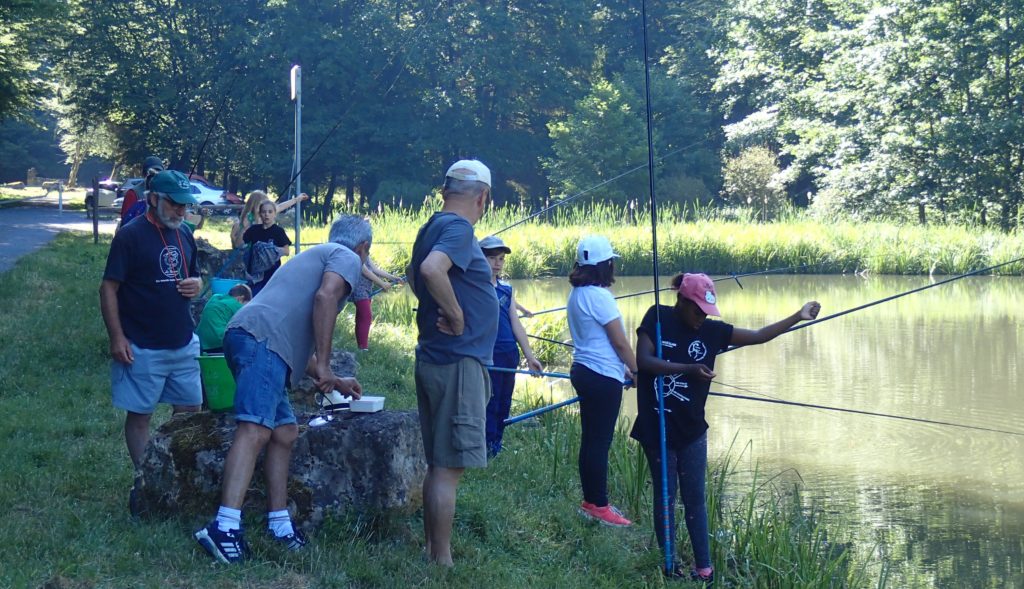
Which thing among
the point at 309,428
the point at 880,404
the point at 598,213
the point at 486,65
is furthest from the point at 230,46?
the point at 309,428

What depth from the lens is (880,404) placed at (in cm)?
1155

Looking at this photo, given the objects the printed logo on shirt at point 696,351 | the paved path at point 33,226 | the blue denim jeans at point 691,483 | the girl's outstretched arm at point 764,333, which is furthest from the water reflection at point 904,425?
the paved path at point 33,226

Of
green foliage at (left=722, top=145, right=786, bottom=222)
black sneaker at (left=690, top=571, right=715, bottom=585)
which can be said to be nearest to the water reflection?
black sneaker at (left=690, top=571, right=715, bottom=585)

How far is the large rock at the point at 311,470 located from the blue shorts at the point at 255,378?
0.50 metres

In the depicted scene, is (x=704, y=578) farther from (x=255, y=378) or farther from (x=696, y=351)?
(x=255, y=378)

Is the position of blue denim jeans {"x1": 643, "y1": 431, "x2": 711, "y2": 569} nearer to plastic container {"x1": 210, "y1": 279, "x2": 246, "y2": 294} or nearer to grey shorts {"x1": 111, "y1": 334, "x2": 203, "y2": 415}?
grey shorts {"x1": 111, "y1": 334, "x2": 203, "y2": 415}

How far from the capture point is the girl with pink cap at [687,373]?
5.08m

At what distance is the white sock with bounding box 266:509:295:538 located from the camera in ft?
16.1

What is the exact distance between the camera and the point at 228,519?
15.3 ft

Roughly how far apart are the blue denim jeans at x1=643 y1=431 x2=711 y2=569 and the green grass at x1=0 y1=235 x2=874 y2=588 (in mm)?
236

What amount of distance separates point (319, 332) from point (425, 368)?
0.45 meters

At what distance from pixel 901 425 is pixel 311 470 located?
272 inches

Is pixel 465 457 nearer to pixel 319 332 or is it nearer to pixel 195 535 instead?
pixel 319 332

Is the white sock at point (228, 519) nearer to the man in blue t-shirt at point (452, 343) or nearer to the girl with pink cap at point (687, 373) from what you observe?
the man in blue t-shirt at point (452, 343)
